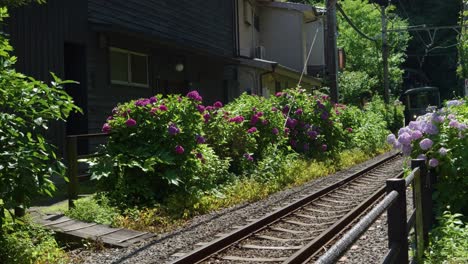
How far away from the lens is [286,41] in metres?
31.9

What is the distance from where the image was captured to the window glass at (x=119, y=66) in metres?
14.1

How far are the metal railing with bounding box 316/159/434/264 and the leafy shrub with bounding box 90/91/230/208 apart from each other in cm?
→ 437

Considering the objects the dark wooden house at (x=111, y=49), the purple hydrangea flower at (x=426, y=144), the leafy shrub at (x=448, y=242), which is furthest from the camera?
the dark wooden house at (x=111, y=49)

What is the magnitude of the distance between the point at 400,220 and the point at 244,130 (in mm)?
9023

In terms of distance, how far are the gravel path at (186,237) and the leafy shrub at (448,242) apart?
275cm

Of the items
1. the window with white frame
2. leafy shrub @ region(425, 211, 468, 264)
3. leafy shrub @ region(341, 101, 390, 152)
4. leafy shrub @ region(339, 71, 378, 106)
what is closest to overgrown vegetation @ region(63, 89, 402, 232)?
the window with white frame

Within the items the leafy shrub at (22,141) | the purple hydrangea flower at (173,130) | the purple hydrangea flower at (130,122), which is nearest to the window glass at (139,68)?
the purple hydrangea flower at (130,122)

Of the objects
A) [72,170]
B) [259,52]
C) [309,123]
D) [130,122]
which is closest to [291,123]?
[309,123]

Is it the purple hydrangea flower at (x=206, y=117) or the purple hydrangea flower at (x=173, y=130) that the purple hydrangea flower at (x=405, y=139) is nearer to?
the purple hydrangea flower at (x=173, y=130)

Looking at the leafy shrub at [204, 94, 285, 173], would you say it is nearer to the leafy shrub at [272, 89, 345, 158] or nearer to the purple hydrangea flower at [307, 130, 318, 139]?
the leafy shrub at [272, 89, 345, 158]

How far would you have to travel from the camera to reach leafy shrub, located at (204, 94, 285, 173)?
11789 mm

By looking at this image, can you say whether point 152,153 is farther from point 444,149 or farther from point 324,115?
point 324,115

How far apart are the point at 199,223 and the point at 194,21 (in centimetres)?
1148

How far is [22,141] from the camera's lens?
5711mm
